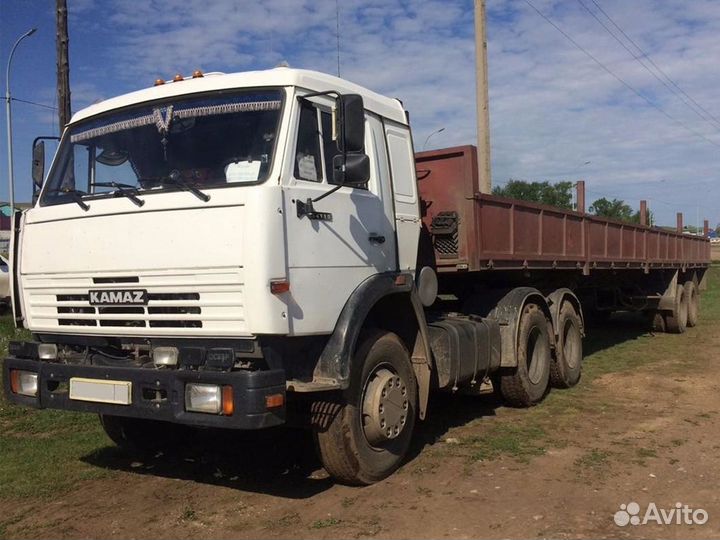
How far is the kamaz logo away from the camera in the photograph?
4.32 m

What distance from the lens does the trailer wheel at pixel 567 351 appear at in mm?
8148

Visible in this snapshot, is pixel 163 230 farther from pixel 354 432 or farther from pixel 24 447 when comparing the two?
pixel 24 447

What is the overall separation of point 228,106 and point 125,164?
872 millimetres

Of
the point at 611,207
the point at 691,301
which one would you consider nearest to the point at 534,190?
the point at 611,207

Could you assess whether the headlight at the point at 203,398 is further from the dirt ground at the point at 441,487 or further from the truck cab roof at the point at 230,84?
the truck cab roof at the point at 230,84

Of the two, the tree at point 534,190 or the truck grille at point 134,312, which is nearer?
the truck grille at point 134,312

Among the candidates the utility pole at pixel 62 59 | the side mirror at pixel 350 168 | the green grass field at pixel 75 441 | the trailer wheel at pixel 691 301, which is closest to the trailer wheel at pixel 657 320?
the trailer wheel at pixel 691 301

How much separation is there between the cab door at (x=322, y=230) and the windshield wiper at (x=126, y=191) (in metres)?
0.99

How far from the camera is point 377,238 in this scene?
16.7 ft

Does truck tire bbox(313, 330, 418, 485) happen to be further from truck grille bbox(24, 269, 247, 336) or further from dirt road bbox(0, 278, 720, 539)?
truck grille bbox(24, 269, 247, 336)

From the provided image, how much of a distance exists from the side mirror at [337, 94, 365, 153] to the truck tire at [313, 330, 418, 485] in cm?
138

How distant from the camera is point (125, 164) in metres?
4.74

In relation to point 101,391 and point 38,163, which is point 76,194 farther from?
point 101,391

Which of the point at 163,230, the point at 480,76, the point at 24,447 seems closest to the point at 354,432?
the point at 163,230
